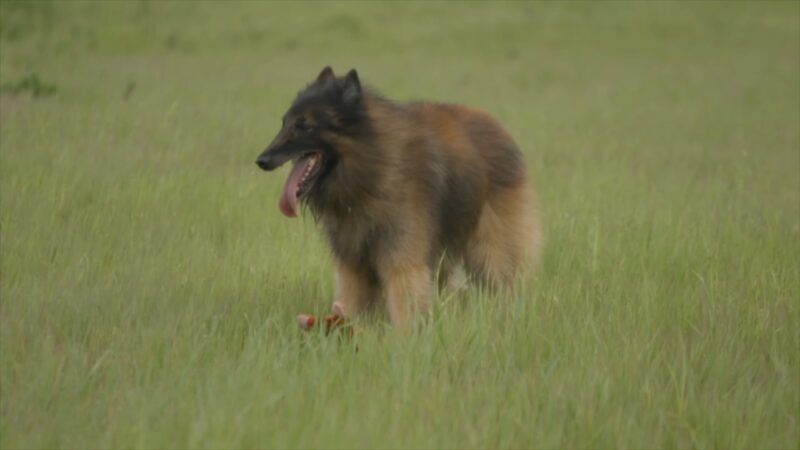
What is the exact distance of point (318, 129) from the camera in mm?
4906

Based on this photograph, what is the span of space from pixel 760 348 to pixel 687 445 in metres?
1.15

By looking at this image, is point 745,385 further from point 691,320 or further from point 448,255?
point 448,255

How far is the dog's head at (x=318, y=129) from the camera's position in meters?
4.85

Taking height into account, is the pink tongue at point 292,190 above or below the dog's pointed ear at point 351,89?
below

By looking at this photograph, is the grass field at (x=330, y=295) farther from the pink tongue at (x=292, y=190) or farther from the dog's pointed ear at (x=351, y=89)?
the dog's pointed ear at (x=351, y=89)

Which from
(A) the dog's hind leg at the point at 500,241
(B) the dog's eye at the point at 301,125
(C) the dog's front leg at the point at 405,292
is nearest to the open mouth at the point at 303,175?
(B) the dog's eye at the point at 301,125

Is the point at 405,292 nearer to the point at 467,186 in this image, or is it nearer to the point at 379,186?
the point at 379,186

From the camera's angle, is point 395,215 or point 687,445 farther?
point 395,215

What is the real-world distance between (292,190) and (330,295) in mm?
1037

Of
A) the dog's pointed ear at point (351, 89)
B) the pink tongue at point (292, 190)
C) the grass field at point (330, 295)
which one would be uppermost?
the dog's pointed ear at point (351, 89)

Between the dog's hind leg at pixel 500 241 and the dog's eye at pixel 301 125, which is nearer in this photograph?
the dog's eye at pixel 301 125

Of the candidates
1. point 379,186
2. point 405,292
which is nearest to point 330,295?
point 405,292

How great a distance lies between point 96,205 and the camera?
23.2ft

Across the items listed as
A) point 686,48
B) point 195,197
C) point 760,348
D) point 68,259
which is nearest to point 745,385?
point 760,348
